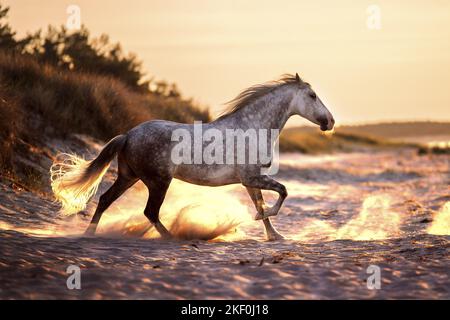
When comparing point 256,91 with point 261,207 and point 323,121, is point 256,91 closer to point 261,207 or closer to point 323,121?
point 323,121

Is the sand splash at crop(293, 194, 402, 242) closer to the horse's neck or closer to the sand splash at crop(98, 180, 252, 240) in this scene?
the sand splash at crop(98, 180, 252, 240)

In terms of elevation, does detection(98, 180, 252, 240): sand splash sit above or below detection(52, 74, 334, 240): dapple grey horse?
below

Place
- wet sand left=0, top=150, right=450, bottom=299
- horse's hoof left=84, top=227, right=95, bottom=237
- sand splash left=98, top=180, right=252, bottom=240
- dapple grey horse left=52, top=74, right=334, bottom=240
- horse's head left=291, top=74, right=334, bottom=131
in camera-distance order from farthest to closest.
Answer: horse's head left=291, top=74, right=334, bottom=131 < sand splash left=98, top=180, right=252, bottom=240 < horse's hoof left=84, top=227, right=95, bottom=237 < dapple grey horse left=52, top=74, right=334, bottom=240 < wet sand left=0, top=150, right=450, bottom=299

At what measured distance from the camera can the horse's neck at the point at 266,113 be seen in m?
8.80

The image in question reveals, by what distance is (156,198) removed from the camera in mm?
8398

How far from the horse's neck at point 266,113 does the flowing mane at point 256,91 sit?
0.19 feet

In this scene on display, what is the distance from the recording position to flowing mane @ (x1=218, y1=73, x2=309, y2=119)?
29.3 feet

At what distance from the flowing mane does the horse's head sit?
0.10 meters

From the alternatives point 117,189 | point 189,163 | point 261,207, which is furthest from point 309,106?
point 117,189

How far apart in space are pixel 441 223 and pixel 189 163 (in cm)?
493

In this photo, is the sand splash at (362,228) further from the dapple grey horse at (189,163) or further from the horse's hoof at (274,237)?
the dapple grey horse at (189,163)

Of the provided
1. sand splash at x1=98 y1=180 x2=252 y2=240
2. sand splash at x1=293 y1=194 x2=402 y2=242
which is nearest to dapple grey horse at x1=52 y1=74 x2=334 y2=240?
sand splash at x1=98 y1=180 x2=252 y2=240

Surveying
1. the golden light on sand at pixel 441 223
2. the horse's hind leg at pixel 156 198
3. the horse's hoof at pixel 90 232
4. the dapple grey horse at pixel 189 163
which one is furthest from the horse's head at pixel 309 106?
the horse's hoof at pixel 90 232
